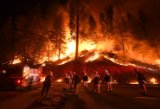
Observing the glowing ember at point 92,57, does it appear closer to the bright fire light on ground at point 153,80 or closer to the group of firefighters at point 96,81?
the bright fire light on ground at point 153,80

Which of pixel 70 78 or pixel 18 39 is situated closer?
pixel 70 78

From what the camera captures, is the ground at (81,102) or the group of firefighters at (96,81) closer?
the ground at (81,102)

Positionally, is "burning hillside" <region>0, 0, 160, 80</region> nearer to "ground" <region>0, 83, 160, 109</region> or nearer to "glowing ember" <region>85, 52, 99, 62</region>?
"glowing ember" <region>85, 52, 99, 62</region>

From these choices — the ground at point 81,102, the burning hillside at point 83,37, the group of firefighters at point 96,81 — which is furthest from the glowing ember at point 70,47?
the ground at point 81,102

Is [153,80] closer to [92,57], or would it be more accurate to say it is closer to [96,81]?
[96,81]

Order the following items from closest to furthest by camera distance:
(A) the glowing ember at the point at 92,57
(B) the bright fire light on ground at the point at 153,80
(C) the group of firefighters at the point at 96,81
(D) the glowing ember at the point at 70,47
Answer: (C) the group of firefighters at the point at 96,81 < (B) the bright fire light on ground at the point at 153,80 < (A) the glowing ember at the point at 92,57 < (D) the glowing ember at the point at 70,47

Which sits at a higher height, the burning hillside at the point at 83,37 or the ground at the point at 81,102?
the burning hillside at the point at 83,37

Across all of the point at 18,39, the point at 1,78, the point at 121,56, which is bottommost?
the point at 1,78

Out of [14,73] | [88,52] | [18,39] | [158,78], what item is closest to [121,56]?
[88,52]

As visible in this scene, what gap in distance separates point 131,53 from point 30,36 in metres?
35.0

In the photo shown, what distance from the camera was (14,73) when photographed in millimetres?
24891

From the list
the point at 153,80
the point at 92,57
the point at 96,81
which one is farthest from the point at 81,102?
the point at 92,57

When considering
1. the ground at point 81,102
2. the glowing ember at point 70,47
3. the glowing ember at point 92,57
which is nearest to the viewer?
the ground at point 81,102

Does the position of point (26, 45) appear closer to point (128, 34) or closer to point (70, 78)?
point (128, 34)
